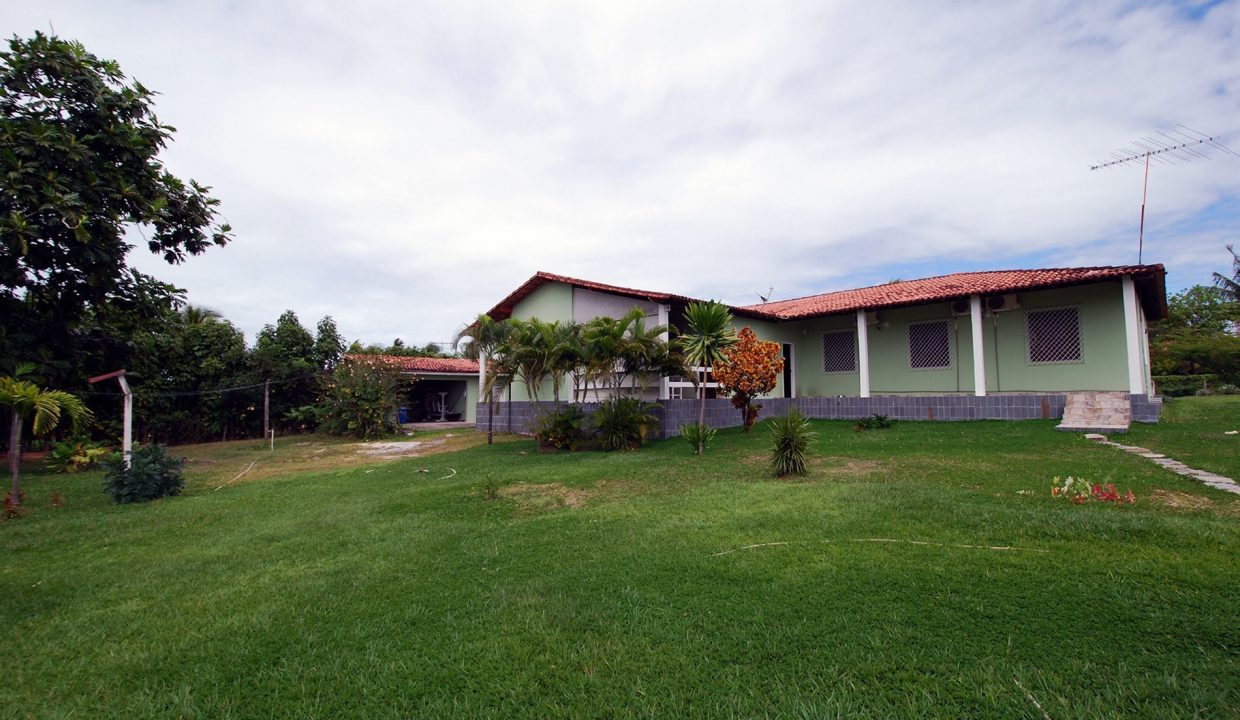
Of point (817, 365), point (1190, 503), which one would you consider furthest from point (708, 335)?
point (817, 365)

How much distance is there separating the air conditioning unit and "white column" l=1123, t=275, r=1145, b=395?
7.14 ft

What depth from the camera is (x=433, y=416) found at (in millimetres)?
28297

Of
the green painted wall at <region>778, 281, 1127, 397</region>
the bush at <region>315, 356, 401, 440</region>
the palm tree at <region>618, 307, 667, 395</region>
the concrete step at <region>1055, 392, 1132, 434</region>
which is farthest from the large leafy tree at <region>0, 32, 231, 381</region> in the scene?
the concrete step at <region>1055, 392, 1132, 434</region>

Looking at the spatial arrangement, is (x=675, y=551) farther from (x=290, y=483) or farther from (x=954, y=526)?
(x=290, y=483)

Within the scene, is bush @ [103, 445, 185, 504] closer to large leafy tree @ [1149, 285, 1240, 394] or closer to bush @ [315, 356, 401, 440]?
bush @ [315, 356, 401, 440]

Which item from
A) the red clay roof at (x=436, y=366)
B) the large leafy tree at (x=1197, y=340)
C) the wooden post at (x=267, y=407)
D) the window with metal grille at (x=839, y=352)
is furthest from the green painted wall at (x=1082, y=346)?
the wooden post at (x=267, y=407)

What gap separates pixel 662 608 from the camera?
148 inches

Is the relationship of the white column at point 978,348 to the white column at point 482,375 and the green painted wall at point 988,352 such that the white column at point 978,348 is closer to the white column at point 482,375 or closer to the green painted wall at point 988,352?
the green painted wall at point 988,352

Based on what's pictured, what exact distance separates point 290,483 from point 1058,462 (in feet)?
40.5

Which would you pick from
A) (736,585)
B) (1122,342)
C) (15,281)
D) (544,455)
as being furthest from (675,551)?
(15,281)

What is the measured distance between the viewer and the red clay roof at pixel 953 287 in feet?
40.2

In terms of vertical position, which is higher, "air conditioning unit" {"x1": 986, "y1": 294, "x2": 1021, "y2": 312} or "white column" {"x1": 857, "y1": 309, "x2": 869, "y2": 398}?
"air conditioning unit" {"x1": 986, "y1": 294, "x2": 1021, "y2": 312}

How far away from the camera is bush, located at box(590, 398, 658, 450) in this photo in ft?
41.4

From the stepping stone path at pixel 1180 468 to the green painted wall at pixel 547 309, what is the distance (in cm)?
1199
